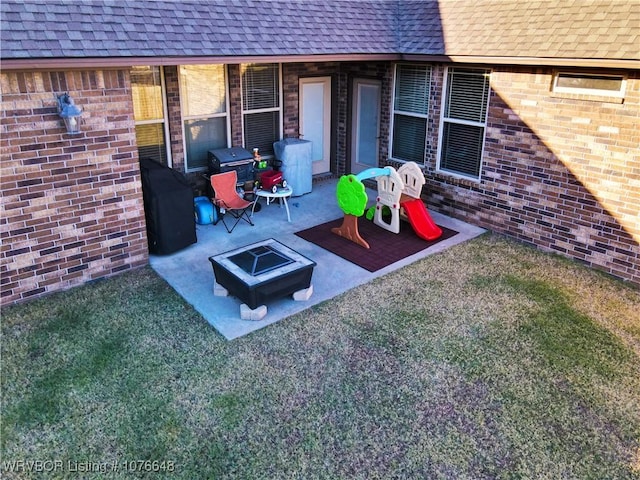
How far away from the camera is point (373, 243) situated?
7.77m

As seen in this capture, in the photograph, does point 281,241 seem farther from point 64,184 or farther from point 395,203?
point 64,184

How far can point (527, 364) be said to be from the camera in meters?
5.07

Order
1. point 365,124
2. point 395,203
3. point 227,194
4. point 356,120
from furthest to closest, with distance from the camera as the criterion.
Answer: point 356,120, point 365,124, point 227,194, point 395,203

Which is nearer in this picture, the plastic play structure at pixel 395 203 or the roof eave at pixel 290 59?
the roof eave at pixel 290 59

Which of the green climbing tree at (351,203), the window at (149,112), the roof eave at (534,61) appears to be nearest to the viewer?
the roof eave at (534,61)

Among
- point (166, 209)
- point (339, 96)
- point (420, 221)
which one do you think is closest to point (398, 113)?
point (339, 96)

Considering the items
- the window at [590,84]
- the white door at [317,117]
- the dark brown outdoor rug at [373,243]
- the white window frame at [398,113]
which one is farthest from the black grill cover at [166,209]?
the window at [590,84]

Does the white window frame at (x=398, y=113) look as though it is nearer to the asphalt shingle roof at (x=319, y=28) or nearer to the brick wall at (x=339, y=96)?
the brick wall at (x=339, y=96)

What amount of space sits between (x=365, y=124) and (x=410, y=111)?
1.28 meters

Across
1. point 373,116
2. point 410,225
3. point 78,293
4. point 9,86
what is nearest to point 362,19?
point 373,116

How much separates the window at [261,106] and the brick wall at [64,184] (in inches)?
121

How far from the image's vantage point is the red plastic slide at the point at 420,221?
26.0 ft

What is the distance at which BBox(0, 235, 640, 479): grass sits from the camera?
13.0 ft

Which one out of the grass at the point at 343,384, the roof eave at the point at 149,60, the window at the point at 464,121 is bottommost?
the grass at the point at 343,384
